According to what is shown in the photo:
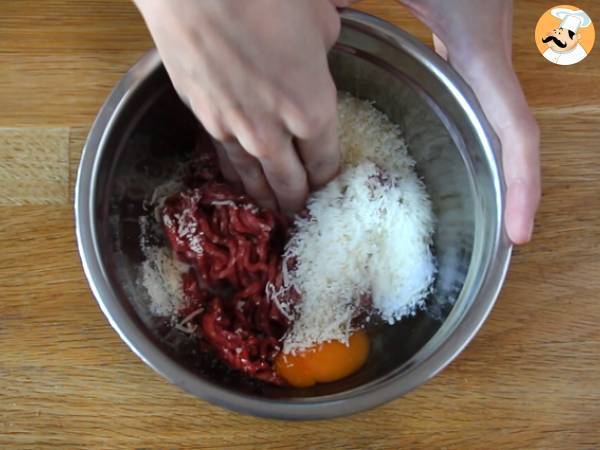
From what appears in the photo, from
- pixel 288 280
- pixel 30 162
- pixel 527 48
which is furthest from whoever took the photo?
pixel 527 48

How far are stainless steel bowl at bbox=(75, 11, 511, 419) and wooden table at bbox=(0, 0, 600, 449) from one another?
0.51 ft

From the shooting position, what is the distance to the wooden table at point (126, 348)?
124cm

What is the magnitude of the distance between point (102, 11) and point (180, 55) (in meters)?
0.71

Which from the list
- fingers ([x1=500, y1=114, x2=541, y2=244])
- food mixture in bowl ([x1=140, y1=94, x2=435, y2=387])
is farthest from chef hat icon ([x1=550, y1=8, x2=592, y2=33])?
food mixture in bowl ([x1=140, y1=94, x2=435, y2=387])

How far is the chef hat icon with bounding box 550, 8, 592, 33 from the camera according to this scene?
4.68ft

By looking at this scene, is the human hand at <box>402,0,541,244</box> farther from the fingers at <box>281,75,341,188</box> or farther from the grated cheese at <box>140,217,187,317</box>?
the grated cheese at <box>140,217,187,317</box>

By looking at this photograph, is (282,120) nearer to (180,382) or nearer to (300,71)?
(300,71)

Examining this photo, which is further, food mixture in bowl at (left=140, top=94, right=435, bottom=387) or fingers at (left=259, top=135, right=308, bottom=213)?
food mixture in bowl at (left=140, top=94, right=435, bottom=387)

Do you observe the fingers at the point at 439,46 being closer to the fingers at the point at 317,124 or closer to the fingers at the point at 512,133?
the fingers at the point at 512,133

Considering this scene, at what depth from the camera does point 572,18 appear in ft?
4.72

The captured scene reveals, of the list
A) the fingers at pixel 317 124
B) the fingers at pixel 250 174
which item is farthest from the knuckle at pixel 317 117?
the fingers at pixel 250 174

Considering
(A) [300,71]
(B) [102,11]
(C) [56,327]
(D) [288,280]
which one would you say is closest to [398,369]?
(D) [288,280]

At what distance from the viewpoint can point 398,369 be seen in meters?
1.07

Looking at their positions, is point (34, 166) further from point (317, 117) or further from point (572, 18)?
point (572, 18)
